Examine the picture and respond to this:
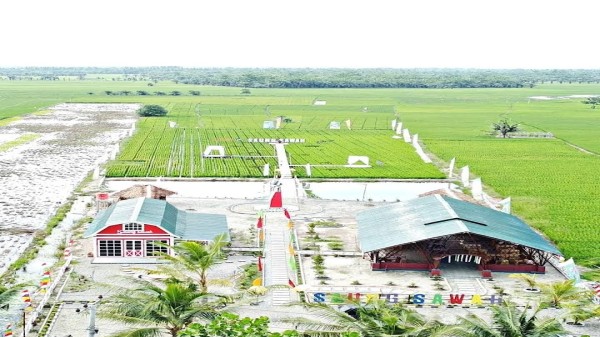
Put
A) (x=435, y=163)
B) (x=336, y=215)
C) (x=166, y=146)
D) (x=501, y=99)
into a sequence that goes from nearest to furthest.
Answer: (x=336, y=215) → (x=435, y=163) → (x=166, y=146) → (x=501, y=99)

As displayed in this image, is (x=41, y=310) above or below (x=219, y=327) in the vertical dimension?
below

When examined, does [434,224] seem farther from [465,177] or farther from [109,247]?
[465,177]

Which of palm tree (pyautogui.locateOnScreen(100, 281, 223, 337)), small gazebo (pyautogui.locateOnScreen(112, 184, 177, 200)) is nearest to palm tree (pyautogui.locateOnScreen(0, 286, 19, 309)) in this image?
palm tree (pyautogui.locateOnScreen(100, 281, 223, 337))

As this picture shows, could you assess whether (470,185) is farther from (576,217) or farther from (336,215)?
(336,215)

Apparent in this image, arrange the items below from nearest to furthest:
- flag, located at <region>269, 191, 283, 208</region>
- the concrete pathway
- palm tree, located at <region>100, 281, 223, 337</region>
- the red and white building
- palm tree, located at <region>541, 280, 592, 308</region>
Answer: palm tree, located at <region>100, 281, 223, 337</region> < palm tree, located at <region>541, 280, 592, 308</region> < the concrete pathway < the red and white building < flag, located at <region>269, 191, 283, 208</region>

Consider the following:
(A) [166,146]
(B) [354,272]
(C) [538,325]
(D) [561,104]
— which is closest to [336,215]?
(B) [354,272]

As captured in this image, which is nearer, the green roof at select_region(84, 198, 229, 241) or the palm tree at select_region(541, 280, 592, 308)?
the palm tree at select_region(541, 280, 592, 308)

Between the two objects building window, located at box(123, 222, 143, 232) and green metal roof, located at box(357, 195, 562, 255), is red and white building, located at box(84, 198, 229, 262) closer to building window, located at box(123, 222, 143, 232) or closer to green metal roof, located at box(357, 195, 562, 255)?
building window, located at box(123, 222, 143, 232)
